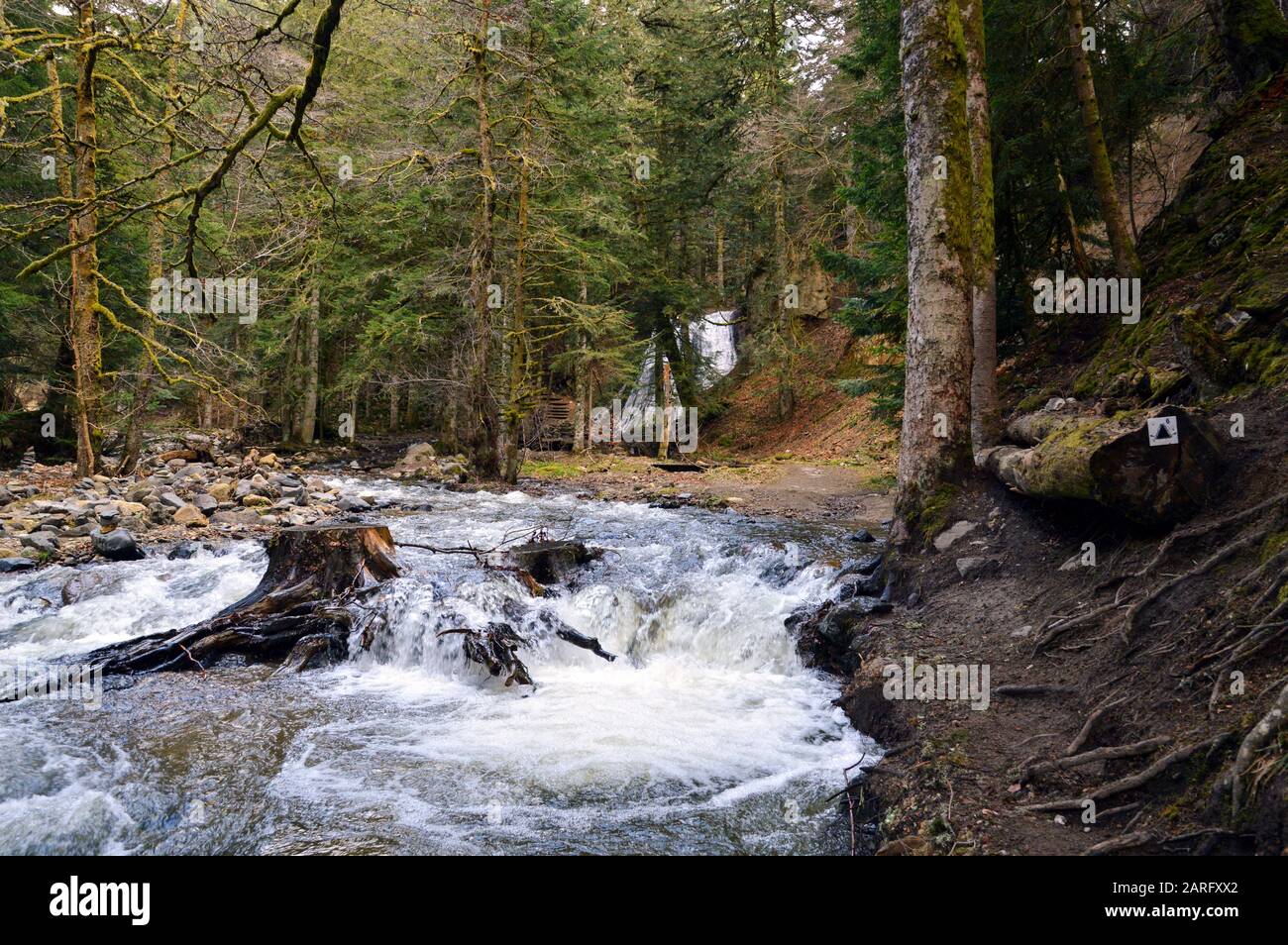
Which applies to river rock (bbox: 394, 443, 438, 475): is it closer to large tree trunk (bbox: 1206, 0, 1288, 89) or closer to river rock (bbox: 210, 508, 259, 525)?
river rock (bbox: 210, 508, 259, 525)

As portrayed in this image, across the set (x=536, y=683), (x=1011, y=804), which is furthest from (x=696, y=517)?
(x=1011, y=804)

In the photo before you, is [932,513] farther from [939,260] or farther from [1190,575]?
[1190,575]

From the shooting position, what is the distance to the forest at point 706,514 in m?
3.81

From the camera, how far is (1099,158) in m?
9.33

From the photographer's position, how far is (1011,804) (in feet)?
11.4

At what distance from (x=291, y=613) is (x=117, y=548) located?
3.69m

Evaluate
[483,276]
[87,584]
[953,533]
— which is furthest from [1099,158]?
[87,584]

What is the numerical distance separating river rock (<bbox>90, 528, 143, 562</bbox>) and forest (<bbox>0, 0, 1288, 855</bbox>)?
9 cm

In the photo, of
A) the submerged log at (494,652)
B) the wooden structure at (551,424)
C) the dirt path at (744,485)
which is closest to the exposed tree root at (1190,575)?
the submerged log at (494,652)

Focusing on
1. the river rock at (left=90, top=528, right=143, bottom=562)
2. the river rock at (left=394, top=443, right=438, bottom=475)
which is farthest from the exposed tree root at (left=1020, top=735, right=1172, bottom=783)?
the river rock at (left=394, top=443, right=438, bottom=475)

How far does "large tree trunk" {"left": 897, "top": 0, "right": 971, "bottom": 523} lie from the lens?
7109 mm
